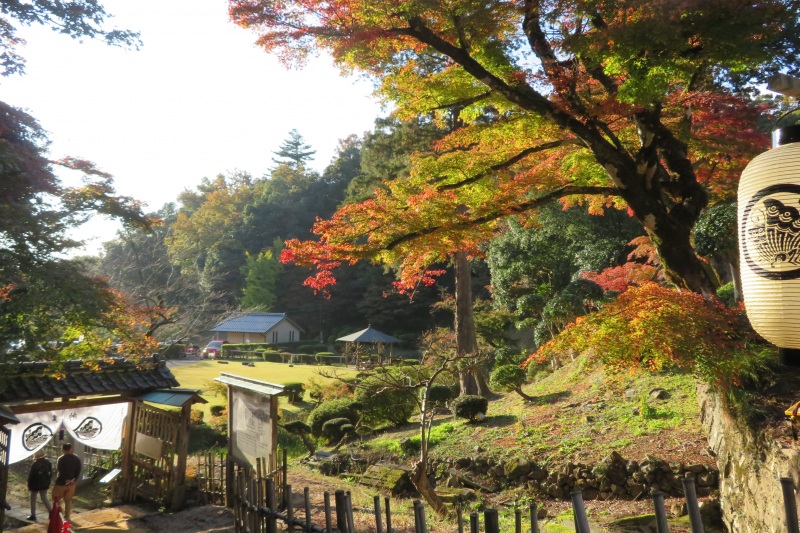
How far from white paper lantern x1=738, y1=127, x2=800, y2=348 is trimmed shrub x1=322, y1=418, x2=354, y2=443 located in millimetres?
12634

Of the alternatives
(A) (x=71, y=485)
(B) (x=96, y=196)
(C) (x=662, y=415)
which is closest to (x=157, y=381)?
(A) (x=71, y=485)

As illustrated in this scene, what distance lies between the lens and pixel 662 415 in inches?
394

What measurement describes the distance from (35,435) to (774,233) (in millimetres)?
11220

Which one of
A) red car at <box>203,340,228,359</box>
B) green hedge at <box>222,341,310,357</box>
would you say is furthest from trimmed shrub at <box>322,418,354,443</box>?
red car at <box>203,340,228,359</box>

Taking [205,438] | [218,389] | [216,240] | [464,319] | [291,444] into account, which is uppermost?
[216,240]

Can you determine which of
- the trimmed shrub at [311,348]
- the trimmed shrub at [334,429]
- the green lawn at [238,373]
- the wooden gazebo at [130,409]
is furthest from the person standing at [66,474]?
the trimmed shrub at [311,348]

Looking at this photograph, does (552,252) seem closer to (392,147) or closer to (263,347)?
(392,147)

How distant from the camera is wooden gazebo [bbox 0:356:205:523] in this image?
328 inches

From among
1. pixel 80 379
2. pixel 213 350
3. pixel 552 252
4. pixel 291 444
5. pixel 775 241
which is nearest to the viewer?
pixel 775 241

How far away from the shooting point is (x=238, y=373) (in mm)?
24766

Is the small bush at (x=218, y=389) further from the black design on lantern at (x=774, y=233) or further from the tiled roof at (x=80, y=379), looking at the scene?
the black design on lantern at (x=774, y=233)

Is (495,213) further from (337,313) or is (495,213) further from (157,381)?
(337,313)

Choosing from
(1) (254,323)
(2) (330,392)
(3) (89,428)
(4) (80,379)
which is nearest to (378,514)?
(4) (80,379)

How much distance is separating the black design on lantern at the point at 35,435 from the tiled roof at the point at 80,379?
166 cm
